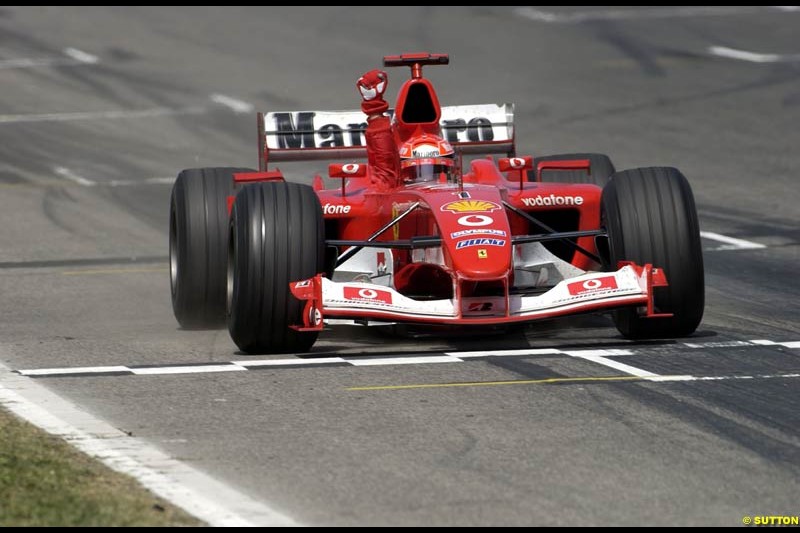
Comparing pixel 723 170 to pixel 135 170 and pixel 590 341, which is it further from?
pixel 590 341

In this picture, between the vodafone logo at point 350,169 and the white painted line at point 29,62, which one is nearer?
the vodafone logo at point 350,169

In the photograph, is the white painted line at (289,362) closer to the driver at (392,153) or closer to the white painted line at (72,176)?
the driver at (392,153)

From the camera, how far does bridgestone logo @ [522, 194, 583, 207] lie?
12203 millimetres

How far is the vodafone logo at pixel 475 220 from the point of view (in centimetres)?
1080

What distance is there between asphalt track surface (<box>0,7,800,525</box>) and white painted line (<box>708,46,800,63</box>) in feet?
0.35

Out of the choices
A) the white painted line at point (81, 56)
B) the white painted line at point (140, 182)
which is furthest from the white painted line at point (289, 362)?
the white painted line at point (81, 56)

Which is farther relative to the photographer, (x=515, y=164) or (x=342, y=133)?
(x=342, y=133)

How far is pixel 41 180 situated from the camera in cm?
2109

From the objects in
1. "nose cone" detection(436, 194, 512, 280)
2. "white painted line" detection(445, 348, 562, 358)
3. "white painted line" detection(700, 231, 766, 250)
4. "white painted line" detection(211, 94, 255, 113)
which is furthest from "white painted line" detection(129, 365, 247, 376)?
"white painted line" detection(211, 94, 255, 113)

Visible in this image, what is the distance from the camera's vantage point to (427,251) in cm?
1130

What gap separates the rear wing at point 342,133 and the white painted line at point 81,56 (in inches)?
655

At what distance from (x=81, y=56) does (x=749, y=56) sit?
1212 cm

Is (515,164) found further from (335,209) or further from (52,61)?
(52,61)

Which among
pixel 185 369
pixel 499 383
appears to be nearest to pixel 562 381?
pixel 499 383
